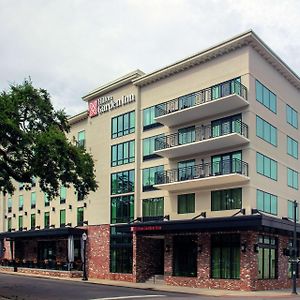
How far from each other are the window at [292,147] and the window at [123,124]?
12599 mm

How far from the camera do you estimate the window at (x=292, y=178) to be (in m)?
40.3

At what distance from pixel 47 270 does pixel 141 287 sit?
633 inches

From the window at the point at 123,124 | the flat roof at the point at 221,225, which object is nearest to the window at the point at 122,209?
the flat roof at the point at 221,225

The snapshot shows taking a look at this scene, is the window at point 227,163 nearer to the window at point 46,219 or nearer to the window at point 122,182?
the window at point 122,182

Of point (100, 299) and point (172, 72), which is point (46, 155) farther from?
point (172, 72)

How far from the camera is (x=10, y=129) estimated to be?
2428 centimetres

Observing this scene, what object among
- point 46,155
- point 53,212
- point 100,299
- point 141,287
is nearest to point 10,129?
point 46,155

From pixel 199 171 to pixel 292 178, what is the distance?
8.81 metres

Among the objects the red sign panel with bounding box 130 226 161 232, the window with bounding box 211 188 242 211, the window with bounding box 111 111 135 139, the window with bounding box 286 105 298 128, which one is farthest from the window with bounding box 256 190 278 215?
the window with bounding box 111 111 135 139

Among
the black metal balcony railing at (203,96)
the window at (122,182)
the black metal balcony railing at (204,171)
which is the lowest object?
the window at (122,182)

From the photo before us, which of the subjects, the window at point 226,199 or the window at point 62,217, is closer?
the window at point 226,199

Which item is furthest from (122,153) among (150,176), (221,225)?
(221,225)

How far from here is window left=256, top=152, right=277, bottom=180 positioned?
116 feet

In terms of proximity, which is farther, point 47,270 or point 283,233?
point 47,270
